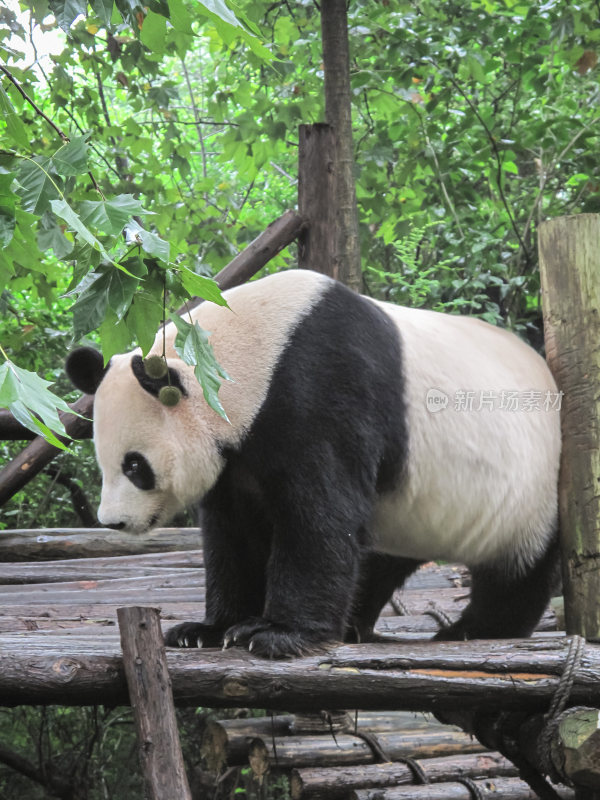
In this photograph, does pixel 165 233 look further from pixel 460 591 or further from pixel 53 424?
pixel 53 424

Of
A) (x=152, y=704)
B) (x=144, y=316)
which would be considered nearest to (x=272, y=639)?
(x=152, y=704)

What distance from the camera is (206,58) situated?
12.2 metres

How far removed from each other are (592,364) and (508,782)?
164 centimetres

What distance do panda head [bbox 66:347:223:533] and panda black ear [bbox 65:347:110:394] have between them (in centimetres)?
10

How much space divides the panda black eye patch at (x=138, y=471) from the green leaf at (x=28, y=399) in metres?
1.13

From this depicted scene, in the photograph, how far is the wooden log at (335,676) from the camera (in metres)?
2.09

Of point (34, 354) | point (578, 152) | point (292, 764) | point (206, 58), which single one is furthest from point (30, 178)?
point (206, 58)

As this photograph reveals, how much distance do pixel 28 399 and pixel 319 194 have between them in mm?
3054

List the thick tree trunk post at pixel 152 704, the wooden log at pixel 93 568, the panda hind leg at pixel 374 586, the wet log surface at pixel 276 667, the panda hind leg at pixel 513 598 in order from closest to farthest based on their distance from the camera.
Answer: the thick tree trunk post at pixel 152 704 < the wet log surface at pixel 276 667 < the panda hind leg at pixel 513 598 < the panda hind leg at pixel 374 586 < the wooden log at pixel 93 568

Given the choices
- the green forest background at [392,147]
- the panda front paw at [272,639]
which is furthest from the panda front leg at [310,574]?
the green forest background at [392,147]

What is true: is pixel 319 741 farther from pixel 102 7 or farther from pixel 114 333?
pixel 102 7

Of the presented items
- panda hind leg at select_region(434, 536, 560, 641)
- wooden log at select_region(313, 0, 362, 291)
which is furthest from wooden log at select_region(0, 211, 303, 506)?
panda hind leg at select_region(434, 536, 560, 641)

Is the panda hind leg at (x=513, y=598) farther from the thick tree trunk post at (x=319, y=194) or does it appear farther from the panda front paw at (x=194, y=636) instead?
the thick tree trunk post at (x=319, y=194)

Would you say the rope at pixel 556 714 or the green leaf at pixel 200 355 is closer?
the green leaf at pixel 200 355
